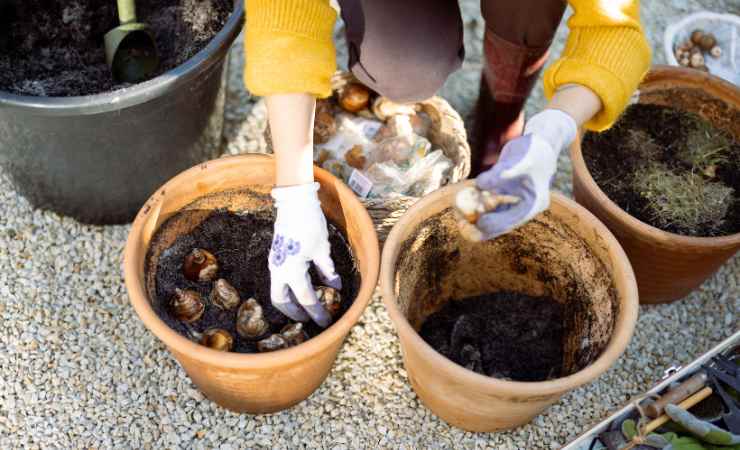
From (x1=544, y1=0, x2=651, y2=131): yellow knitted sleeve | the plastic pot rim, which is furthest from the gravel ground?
(x1=544, y1=0, x2=651, y2=131): yellow knitted sleeve

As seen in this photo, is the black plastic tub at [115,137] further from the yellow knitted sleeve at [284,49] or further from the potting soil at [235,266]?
the yellow knitted sleeve at [284,49]

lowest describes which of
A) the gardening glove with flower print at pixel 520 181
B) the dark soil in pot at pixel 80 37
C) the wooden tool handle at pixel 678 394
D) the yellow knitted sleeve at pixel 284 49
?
the wooden tool handle at pixel 678 394

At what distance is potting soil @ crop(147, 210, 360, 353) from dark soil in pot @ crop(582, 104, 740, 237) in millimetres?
670

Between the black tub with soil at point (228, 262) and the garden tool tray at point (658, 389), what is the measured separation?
0.54m

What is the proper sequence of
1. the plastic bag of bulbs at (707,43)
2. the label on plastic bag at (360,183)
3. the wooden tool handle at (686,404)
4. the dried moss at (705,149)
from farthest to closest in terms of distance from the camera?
the plastic bag of bulbs at (707,43), the dried moss at (705,149), the label on plastic bag at (360,183), the wooden tool handle at (686,404)

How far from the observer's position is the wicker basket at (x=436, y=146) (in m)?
1.66

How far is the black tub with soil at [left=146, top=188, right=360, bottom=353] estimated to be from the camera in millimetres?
1537

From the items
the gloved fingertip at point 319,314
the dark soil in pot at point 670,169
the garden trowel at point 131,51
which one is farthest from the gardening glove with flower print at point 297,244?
the dark soil in pot at point 670,169

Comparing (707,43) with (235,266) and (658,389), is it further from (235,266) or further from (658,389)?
(235,266)

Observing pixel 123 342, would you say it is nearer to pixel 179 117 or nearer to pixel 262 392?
pixel 262 392

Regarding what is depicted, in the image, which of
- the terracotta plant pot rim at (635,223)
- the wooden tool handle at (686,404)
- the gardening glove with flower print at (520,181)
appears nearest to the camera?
the gardening glove with flower print at (520,181)

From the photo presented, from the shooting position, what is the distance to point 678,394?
1.51 m

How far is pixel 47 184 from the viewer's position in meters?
1.76

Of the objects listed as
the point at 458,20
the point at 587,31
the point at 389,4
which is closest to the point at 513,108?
the point at 458,20
